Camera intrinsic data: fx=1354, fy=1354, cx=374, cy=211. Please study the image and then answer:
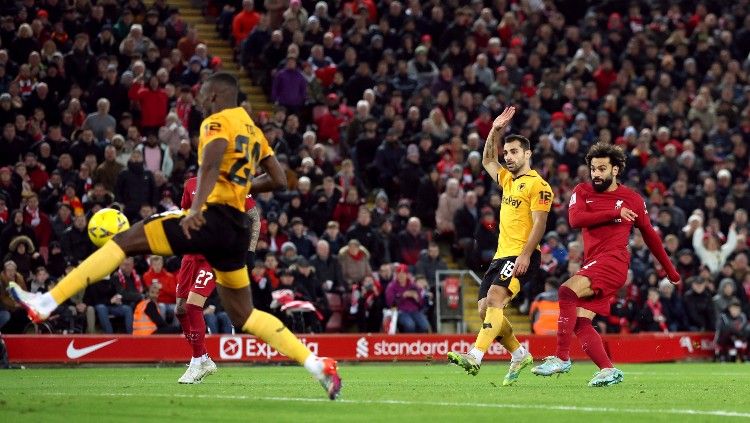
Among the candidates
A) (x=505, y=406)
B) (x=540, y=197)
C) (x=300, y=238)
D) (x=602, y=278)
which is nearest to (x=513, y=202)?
(x=540, y=197)

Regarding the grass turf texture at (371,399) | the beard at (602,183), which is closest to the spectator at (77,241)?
the grass turf texture at (371,399)

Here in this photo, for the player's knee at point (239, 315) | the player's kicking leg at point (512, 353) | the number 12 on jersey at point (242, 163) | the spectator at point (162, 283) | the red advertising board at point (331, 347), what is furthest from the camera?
the spectator at point (162, 283)

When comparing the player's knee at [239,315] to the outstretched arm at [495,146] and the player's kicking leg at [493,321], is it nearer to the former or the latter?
the player's kicking leg at [493,321]

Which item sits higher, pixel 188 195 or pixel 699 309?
pixel 188 195

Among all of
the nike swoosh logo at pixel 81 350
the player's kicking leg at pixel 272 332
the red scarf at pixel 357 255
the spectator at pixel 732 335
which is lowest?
the spectator at pixel 732 335

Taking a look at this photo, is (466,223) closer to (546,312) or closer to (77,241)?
(546,312)

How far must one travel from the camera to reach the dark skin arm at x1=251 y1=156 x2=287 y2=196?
11.6 meters

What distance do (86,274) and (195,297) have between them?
170 inches

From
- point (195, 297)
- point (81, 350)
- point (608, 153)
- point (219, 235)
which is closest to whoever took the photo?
point (219, 235)

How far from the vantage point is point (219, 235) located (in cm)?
1062

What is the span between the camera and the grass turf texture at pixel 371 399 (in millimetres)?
9875

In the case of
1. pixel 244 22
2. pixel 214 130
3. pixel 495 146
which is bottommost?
pixel 495 146

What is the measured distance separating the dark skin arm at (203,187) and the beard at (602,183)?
15.9 ft

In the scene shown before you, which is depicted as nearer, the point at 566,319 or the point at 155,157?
the point at 566,319
